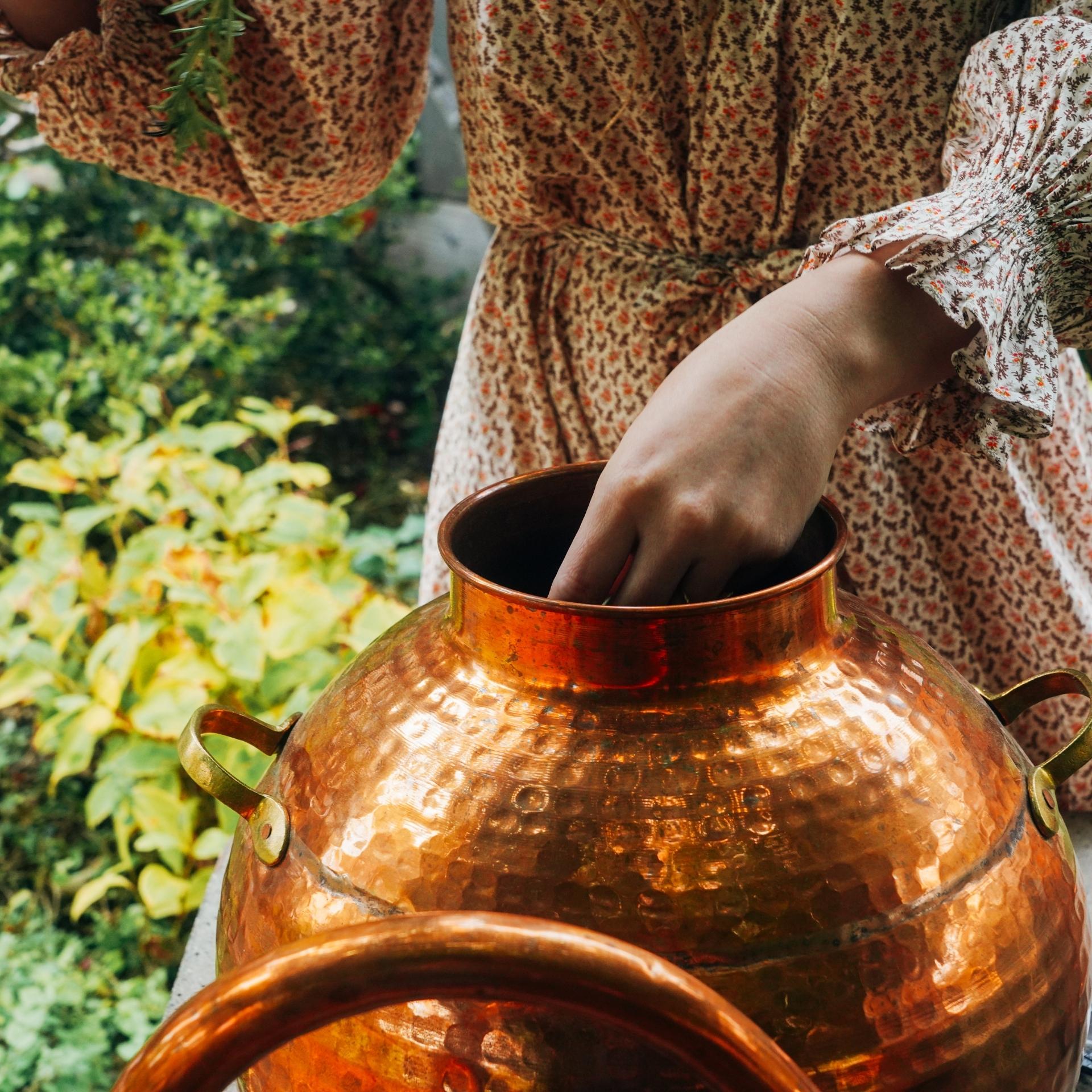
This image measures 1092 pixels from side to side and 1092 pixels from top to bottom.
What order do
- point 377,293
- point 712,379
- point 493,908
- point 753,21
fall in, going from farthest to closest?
point 377,293
point 753,21
point 712,379
point 493,908

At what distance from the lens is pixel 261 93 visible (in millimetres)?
1174

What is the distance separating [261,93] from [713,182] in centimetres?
48

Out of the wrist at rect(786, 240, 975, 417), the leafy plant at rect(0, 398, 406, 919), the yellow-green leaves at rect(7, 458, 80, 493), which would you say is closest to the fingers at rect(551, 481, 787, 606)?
the wrist at rect(786, 240, 975, 417)

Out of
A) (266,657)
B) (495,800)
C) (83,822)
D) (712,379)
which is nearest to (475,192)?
(712,379)

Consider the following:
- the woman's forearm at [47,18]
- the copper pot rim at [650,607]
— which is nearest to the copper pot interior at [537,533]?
the copper pot rim at [650,607]

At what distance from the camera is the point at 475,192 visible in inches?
48.5

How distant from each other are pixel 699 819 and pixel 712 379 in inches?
10.0

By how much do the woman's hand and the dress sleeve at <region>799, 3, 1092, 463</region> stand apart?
47mm

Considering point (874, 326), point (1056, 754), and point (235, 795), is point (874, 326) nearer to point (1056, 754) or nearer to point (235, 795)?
point (1056, 754)

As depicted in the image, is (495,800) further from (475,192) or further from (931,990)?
(475,192)

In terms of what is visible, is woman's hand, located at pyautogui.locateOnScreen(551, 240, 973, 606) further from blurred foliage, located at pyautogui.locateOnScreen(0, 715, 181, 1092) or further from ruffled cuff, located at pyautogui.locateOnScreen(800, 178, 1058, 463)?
blurred foliage, located at pyautogui.locateOnScreen(0, 715, 181, 1092)

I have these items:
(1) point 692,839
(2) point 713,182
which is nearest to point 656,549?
(1) point 692,839

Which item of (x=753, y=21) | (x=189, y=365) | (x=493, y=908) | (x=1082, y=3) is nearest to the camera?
(x=493, y=908)

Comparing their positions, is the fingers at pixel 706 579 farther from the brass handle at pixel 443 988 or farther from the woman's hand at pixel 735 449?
the brass handle at pixel 443 988
